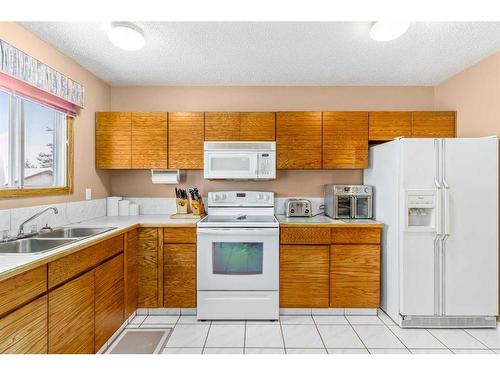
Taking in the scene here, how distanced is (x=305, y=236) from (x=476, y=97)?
196 cm

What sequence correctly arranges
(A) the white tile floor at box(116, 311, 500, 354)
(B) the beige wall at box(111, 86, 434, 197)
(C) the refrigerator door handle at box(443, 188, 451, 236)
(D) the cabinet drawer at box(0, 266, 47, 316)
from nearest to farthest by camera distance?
(D) the cabinet drawer at box(0, 266, 47, 316), (A) the white tile floor at box(116, 311, 500, 354), (C) the refrigerator door handle at box(443, 188, 451, 236), (B) the beige wall at box(111, 86, 434, 197)

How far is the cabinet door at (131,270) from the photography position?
8.14ft

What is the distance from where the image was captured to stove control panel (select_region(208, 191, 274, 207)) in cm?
328

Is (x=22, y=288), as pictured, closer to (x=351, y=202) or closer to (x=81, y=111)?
(x=81, y=111)

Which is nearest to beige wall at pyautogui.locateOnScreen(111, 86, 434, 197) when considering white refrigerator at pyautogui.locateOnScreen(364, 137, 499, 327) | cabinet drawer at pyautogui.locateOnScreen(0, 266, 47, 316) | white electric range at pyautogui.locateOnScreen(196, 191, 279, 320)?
white electric range at pyautogui.locateOnScreen(196, 191, 279, 320)

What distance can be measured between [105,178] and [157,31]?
5.71 feet

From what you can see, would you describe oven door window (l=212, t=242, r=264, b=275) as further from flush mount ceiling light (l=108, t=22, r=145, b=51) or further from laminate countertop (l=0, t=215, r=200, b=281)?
flush mount ceiling light (l=108, t=22, r=145, b=51)

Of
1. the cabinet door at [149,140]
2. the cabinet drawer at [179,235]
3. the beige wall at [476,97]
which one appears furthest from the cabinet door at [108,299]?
the beige wall at [476,97]

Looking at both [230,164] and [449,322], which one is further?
[230,164]

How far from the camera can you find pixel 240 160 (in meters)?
2.98

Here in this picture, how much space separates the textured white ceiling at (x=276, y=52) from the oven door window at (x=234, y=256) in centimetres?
161

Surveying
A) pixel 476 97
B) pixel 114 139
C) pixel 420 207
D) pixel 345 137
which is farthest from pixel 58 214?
pixel 476 97

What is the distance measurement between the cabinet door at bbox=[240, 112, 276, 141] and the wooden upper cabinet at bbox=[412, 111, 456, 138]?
1407mm
